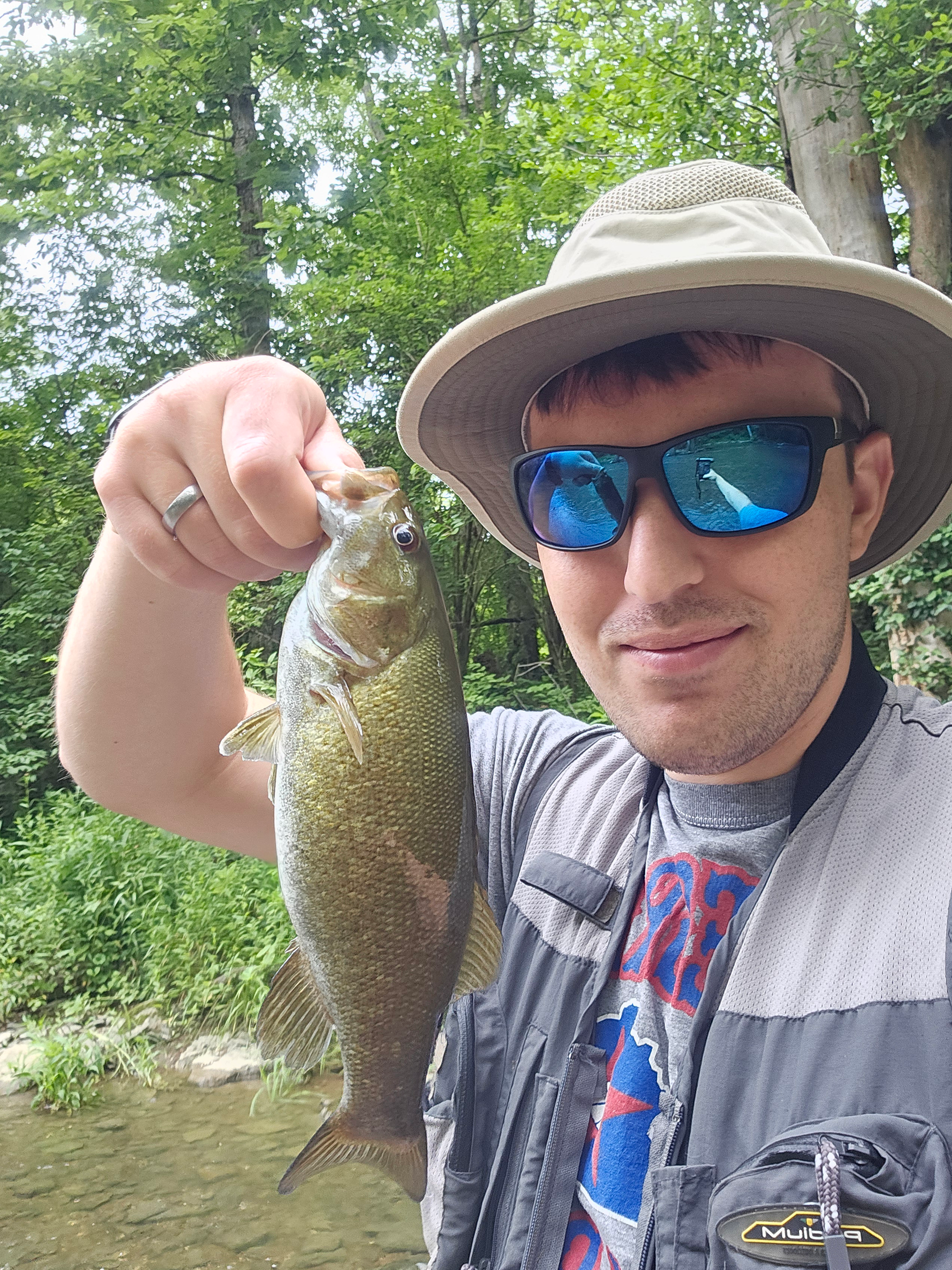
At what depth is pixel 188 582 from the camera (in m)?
1.43

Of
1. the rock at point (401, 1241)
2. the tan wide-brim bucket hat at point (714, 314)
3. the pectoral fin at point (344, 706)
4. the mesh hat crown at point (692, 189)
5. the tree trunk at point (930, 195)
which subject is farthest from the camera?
the tree trunk at point (930, 195)

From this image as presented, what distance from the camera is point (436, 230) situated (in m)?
9.80

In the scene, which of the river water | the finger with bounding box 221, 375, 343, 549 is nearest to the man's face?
the finger with bounding box 221, 375, 343, 549

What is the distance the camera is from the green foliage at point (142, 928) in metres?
6.18

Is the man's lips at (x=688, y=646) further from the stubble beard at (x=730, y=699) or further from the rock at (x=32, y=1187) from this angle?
the rock at (x=32, y=1187)

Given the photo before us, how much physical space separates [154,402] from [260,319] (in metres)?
12.3

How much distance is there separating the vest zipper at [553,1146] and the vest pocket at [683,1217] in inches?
8.8

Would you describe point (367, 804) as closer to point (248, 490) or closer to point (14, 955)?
point (248, 490)

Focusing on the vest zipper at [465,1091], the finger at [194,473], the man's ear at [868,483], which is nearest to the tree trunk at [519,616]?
the man's ear at [868,483]

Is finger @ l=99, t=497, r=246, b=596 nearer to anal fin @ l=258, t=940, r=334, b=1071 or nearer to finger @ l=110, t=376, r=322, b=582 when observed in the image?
finger @ l=110, t=376, r=322, b=582

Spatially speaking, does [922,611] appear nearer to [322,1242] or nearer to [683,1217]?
[322,1242]

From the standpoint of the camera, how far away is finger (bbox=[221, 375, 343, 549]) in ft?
4.11

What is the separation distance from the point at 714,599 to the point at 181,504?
2.89 feet

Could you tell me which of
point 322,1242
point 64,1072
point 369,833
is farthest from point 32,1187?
point 369,833
